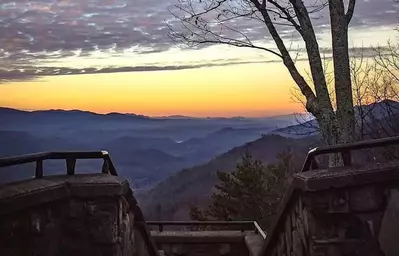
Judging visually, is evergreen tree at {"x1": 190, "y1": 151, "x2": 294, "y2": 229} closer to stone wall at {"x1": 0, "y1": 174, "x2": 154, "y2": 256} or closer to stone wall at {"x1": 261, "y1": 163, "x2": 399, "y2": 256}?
stone wall at {"x1": 0, "y1": 174, "x2": 154, "y2": 256}

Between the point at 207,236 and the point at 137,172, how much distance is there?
22.1m

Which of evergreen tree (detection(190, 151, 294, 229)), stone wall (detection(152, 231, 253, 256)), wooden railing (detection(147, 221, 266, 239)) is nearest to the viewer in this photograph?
stone wall (detection(152, 231, 253, 256))

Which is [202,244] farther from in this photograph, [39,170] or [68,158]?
[39,170]

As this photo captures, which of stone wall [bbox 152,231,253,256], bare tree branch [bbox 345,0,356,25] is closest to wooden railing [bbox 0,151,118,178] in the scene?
stone wall [bbox 152,231,253,256]

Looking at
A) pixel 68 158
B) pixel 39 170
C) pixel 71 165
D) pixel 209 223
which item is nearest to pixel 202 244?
pixel 209 223

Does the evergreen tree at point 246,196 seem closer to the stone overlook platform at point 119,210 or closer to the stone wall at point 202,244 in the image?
the stone wall at point 202,244

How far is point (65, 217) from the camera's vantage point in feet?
14.9

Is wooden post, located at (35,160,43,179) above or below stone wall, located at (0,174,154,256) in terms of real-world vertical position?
above

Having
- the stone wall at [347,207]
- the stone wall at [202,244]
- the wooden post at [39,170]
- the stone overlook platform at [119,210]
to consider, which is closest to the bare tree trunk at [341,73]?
the stone wall at [202,244]

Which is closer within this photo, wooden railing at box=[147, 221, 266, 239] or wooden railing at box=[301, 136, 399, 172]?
wooden railing at box=[301, 136, 399, 172]

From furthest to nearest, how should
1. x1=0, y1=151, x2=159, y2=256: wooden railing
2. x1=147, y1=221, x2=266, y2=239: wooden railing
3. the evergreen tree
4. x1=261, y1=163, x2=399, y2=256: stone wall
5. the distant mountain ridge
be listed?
the distant mountain ridge < the evergreen tree < x1=147, y1=221, x2=266, y2=239: wooden railing < x1=261, y1=163, x2=399, y2=256: stone wall < x1=0, y1=151, x2=159, y2=256: wooden railing

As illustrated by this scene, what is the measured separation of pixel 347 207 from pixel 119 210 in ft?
6.31

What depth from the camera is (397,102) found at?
1608 centimetres

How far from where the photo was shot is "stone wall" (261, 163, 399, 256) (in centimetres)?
427
